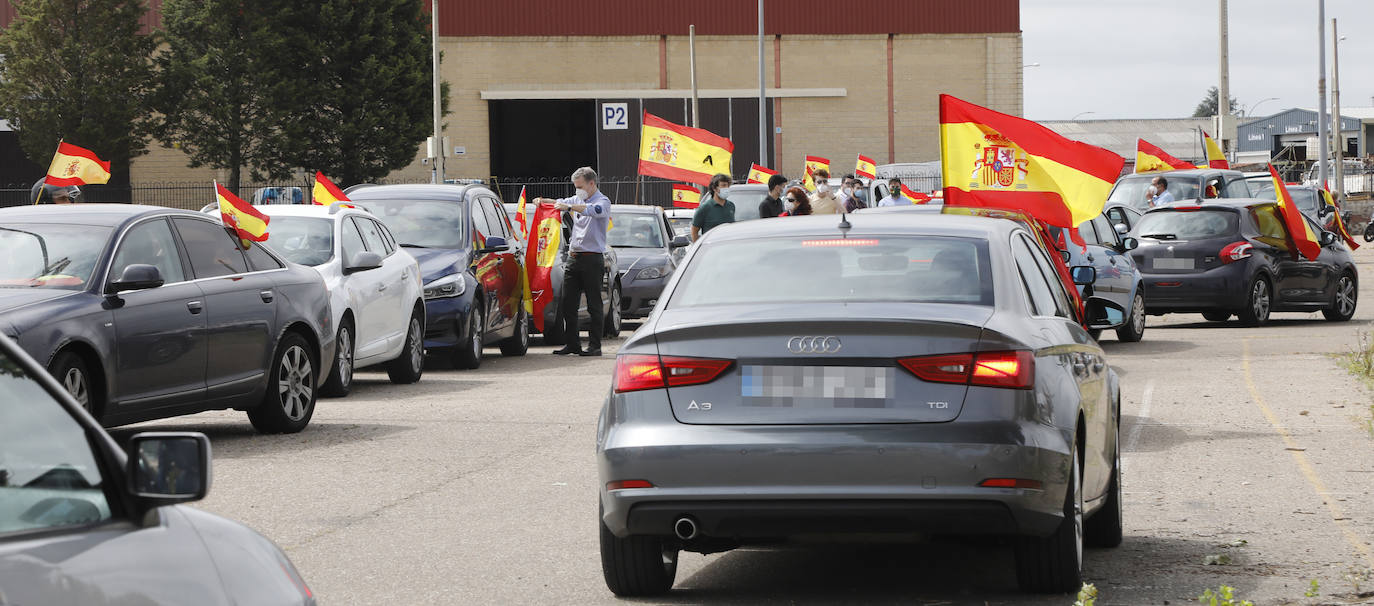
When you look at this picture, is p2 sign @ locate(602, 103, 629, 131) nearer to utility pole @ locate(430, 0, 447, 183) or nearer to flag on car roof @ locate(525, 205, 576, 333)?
utility pole @ locate(430, 0, 447, 183)

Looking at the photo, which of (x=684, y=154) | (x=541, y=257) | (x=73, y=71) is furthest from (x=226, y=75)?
(x=541, y=257)

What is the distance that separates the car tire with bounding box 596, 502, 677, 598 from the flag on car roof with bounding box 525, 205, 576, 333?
13227mm

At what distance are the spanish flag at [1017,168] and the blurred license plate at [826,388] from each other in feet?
23.5

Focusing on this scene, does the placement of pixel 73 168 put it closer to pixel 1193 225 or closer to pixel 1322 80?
pixel 1193 225

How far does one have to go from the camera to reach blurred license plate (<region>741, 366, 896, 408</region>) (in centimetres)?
594

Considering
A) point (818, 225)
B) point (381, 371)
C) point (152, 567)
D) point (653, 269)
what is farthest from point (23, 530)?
point (653, 269)

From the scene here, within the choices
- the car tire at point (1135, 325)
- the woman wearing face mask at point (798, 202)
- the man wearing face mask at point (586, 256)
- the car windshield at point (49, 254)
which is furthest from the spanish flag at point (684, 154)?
the car windshield at point (49, 254)

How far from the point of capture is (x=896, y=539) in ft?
19.7

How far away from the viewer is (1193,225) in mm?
21812

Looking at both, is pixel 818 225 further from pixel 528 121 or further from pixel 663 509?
pixel 528 121

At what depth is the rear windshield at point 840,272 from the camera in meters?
6.46

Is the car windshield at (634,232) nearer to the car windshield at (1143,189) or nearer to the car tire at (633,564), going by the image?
the car windshield at (1143,189)

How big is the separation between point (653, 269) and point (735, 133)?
4032cm

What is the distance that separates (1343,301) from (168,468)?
21.7 metres
